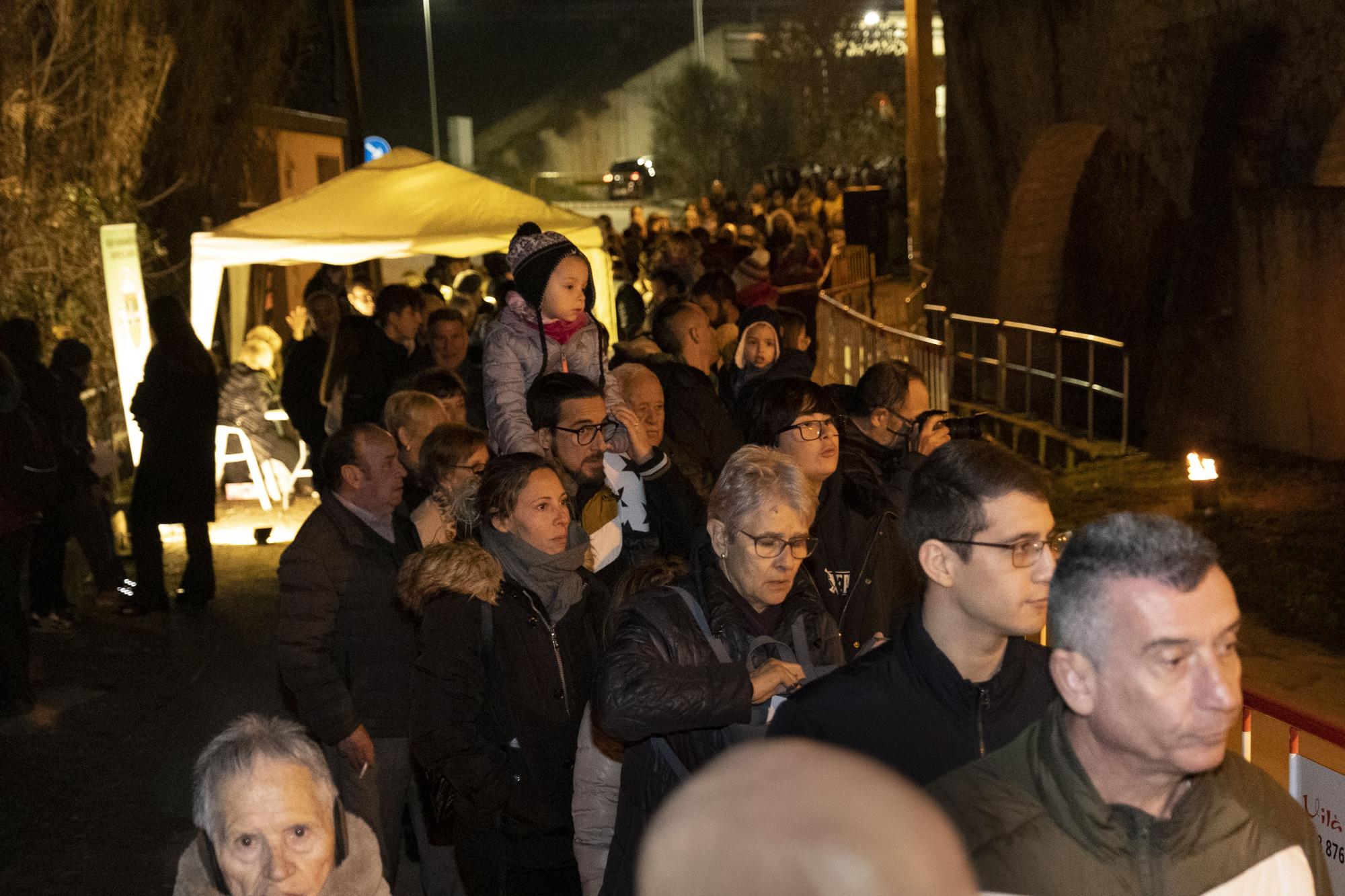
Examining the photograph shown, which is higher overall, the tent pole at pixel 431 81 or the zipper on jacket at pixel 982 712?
the tent pole at pixel 431 81

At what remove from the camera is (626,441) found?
5645 mm

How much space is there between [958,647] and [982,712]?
13cm

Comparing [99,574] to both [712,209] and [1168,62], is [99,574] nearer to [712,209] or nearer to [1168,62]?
[1168,62]

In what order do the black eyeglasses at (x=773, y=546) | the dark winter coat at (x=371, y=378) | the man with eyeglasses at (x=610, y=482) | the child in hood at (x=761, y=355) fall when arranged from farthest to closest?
the dark winter coat at (x=371, y=378), the child in hood at (x=761, y=355), the man with eyeglasses at (x=610, y=482), the black eyeglasses at (x=773, y=546)

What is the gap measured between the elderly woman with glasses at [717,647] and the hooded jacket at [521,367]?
1.81 m

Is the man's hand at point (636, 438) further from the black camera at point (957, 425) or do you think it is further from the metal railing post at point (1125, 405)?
the metal railing post at point (1125, 405)

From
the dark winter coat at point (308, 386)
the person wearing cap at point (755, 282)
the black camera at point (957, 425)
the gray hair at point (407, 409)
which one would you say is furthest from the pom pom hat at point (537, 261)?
the person wearing cap at point (755, 282)

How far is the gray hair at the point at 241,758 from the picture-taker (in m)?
3.35

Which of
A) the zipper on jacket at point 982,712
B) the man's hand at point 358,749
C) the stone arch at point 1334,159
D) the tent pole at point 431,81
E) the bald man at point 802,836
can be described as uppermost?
the tent pole at point 431,81

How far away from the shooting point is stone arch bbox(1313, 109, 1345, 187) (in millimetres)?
12720

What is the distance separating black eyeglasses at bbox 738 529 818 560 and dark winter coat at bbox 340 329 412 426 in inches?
256

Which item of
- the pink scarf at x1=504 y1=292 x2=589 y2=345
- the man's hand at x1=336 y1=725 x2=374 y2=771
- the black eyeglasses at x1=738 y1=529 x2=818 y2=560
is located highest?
the pink scarf at x1=504 y1=292 x2=589 y2=345

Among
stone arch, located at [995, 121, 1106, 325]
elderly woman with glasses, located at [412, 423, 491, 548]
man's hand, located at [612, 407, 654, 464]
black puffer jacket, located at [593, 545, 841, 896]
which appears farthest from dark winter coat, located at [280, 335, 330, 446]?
stone arch, located at [995, 121, 1106, 325]

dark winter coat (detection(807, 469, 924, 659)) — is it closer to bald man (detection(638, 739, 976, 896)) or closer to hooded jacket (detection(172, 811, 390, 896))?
hooded jacket (detection(172, 811, 390, 896))
